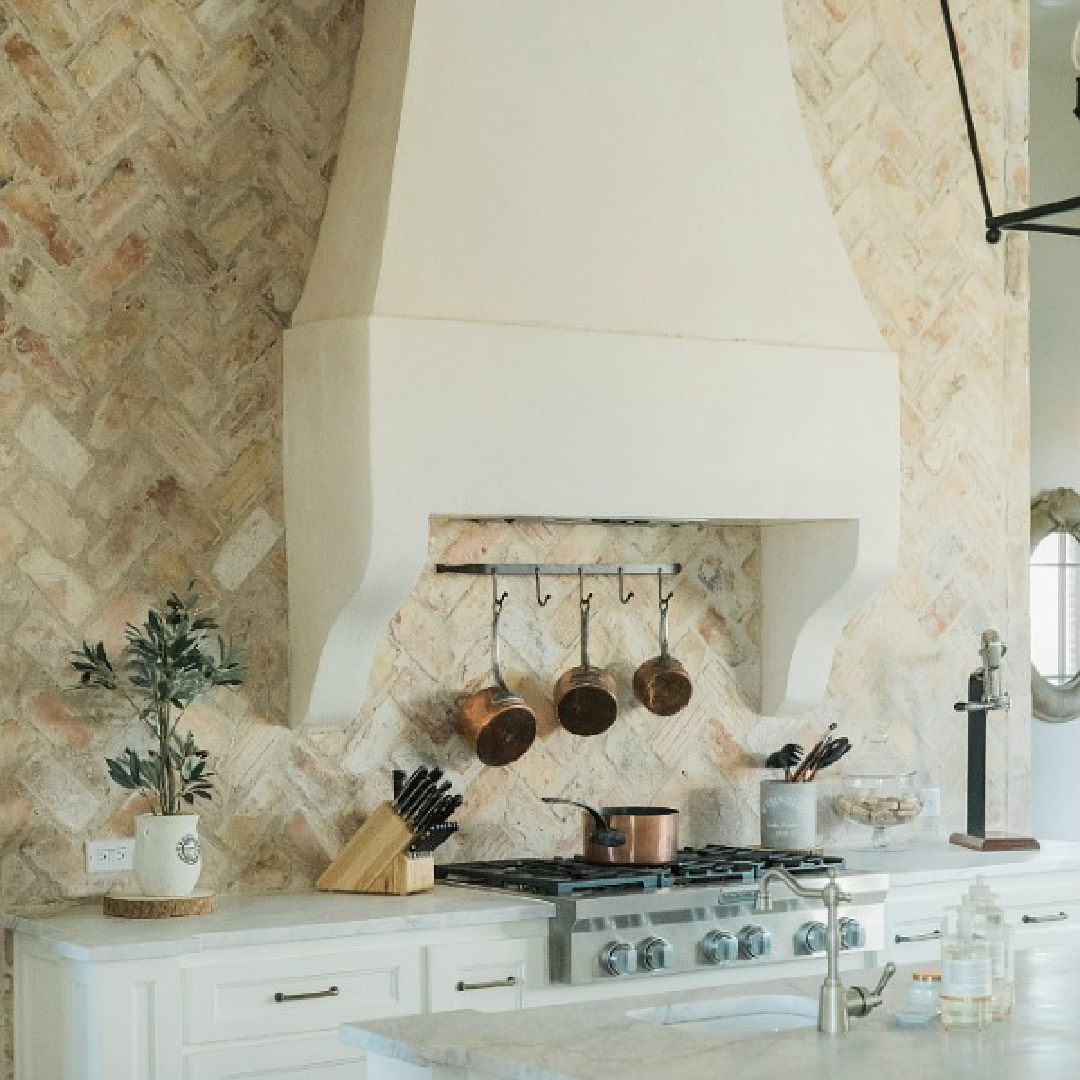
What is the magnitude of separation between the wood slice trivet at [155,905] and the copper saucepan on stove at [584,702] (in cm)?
114

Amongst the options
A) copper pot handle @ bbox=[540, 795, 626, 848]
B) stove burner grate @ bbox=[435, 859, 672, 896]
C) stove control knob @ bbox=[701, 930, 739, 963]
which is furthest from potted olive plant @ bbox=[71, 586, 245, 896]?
stove control knob @ bbox=[701, 930, 739, 963]

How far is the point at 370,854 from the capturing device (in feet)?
14.6

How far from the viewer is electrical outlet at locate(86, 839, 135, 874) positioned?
168 inches

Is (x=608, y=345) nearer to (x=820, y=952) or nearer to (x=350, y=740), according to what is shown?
(x=350, y=740)

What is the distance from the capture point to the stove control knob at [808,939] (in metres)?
4.62

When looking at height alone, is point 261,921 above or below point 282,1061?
above

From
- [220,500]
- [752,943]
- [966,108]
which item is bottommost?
[752,943]

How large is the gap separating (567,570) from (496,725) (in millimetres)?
468

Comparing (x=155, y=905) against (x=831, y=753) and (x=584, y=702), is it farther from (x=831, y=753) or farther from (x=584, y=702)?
(x=831, y=753)

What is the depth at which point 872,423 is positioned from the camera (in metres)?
4.93

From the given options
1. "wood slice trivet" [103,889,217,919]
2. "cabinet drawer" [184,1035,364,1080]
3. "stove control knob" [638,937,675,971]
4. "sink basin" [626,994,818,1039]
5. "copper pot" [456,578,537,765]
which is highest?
"copper pot" [456,578,537,765]

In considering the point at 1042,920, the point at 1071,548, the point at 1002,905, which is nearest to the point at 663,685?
the point at 1002,905

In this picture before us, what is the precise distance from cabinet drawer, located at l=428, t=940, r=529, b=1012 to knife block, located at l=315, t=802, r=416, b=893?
1.09 feet

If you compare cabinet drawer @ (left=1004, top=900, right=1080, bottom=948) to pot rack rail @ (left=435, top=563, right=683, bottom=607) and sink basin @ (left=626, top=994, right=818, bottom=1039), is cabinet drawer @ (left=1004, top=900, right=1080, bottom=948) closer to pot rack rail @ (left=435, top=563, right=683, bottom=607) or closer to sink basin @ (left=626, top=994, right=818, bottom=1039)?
pot rack rail @ (left=435, top=563, right=683, bottom=607)
